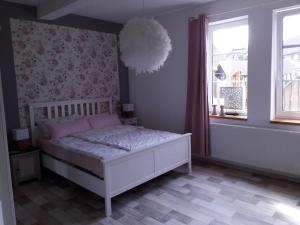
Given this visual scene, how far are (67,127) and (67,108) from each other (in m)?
0.50

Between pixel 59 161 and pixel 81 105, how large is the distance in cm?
122

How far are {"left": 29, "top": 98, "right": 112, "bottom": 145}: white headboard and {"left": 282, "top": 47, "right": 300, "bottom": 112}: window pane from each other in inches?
108

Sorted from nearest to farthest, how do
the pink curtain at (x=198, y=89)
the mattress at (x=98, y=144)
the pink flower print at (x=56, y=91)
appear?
the mattress at (x=98, y=144) < the pink curtain at (x=198, y=89) < the pink flower print at (x=56, y=91)

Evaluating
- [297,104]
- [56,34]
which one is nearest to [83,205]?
[56,34]

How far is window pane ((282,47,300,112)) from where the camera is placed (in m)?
3.01

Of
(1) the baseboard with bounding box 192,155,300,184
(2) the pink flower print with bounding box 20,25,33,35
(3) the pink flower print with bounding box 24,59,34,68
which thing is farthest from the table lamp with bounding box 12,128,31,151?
(1) the baseboard with bounding box 192,155,300,184

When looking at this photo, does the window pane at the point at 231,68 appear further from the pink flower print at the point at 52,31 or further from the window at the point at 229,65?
the pink flower print at the point at 52,31

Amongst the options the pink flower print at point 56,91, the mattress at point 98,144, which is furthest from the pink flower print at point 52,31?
the mattress at point 98,144

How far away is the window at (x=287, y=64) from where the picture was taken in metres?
2.97

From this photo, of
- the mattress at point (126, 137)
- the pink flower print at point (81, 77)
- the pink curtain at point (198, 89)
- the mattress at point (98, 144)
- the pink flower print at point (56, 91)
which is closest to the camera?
the mattress at point (98, 144)

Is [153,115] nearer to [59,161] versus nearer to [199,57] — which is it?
[199,57]

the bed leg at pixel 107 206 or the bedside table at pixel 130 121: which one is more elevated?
the bedside table at pixel 130 121

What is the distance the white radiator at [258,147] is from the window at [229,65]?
387 mm

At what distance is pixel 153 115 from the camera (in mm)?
4391
